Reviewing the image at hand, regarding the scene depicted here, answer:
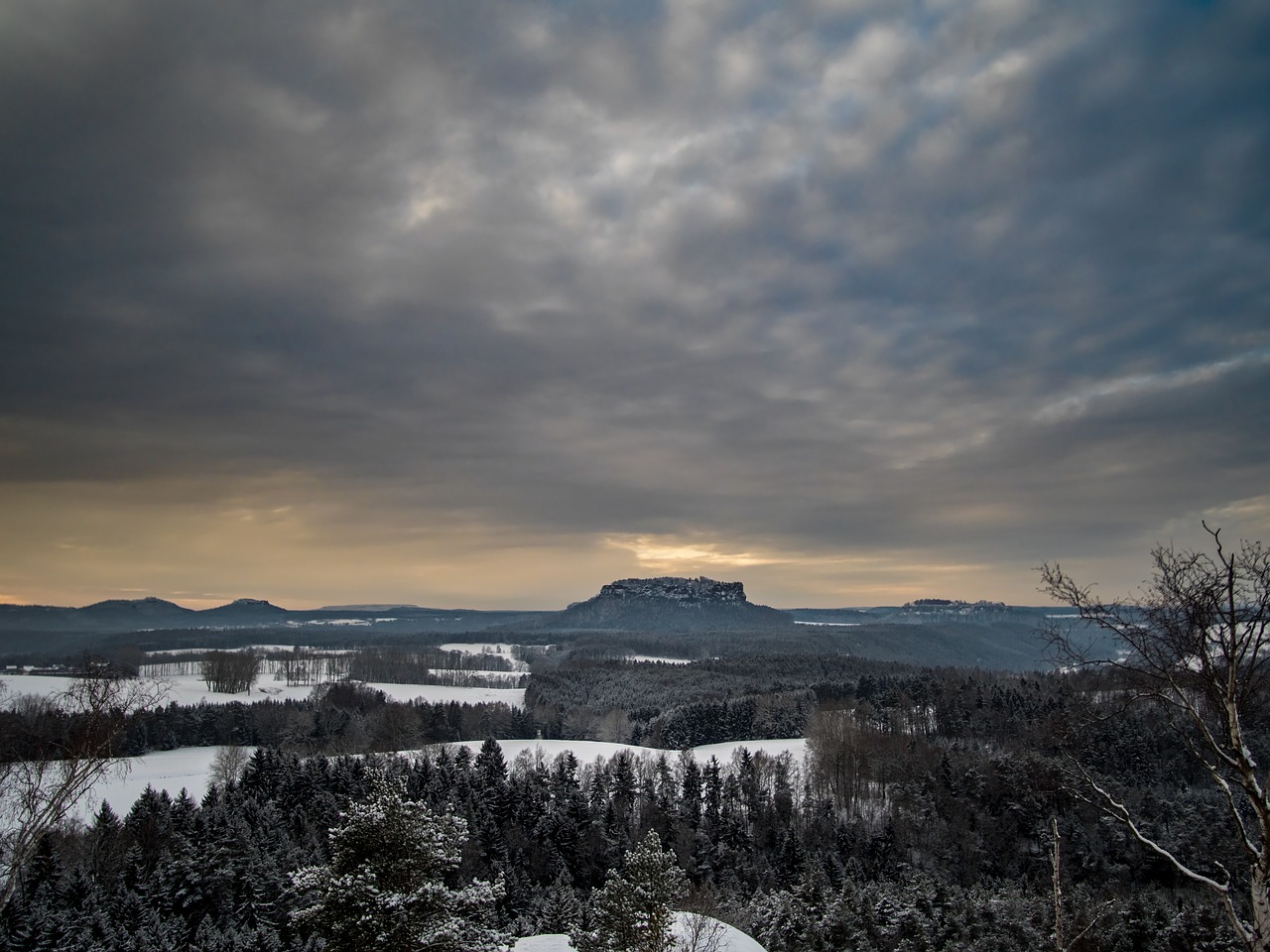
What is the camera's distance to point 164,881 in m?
44.0

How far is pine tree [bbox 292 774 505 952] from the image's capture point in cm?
1688

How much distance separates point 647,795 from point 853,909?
3354cm

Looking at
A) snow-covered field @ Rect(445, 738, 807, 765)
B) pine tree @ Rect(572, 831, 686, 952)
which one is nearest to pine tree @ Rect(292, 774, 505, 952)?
pine tree @ Rect(572, 831, 686, 952)

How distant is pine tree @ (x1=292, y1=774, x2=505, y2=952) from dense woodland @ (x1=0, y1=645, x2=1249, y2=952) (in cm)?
289

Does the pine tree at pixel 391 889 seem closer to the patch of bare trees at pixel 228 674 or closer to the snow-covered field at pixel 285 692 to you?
the snow-covered field at pixel 285 692

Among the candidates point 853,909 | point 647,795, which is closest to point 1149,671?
point 853,909

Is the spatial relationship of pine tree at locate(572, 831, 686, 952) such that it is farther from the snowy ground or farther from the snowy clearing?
the snowy clearing

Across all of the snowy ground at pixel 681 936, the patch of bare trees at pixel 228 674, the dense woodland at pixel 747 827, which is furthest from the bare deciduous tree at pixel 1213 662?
the patch of bare trees at pixel 228 674

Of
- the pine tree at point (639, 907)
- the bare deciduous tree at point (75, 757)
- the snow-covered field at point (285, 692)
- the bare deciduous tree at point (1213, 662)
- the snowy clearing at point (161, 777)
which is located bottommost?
the snow-covered field at point (285, 692)

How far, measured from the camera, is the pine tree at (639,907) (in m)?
23.2

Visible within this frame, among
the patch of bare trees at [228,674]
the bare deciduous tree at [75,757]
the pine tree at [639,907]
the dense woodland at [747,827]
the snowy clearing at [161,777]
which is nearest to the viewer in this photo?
the bare deciduous tree at [75,757]

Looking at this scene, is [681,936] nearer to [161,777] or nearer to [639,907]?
[639,907]

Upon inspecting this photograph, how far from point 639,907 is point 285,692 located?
168 meters

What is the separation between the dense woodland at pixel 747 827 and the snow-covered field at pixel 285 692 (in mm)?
35678
